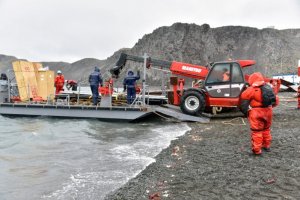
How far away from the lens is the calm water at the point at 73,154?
671 centimetres

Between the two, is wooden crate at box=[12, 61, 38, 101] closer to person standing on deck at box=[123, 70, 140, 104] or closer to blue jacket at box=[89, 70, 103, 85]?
blue jacket at box=[89, 70, 103, 85]

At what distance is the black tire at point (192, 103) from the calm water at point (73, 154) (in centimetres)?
64

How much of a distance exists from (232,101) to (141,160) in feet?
21.4

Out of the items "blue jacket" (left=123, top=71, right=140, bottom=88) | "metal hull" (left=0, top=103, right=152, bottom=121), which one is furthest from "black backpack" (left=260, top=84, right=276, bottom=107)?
"blue jacket" (left=123, top=71, right=140, bottom=88)

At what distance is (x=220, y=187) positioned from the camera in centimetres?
568

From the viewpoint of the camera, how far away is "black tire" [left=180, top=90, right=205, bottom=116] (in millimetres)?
14479

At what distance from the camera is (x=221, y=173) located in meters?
6.38

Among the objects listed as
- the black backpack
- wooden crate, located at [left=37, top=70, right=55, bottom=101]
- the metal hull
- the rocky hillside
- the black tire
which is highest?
the rocky hillside

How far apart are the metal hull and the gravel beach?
575 cm

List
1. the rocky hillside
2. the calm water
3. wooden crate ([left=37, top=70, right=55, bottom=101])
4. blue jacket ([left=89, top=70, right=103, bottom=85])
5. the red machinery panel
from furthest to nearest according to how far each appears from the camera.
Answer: the rocky hillside < wooden crate ([left=37, top=70, right=55, bottom=101]) < blue jacket ([left=89, top=70, right=103, bottom=85]) < the red machinery panel < the calm water

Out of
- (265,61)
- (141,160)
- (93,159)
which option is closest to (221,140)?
(141,160)

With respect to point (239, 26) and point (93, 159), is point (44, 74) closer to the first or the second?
point (93, 159)

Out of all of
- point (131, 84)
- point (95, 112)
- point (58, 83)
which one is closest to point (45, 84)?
point (58, 83)

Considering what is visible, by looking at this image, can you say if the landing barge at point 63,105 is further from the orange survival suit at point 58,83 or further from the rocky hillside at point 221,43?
the rocky hillside at point 221,43
